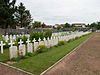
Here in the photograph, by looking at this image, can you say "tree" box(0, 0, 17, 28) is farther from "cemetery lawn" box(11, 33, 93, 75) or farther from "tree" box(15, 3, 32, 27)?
"cemetery lawn" box(11, 33, 93, 75)

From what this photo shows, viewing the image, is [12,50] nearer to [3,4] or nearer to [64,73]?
[64,73]

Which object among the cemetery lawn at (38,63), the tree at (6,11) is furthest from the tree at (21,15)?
the cemetery lawn at (38,63)

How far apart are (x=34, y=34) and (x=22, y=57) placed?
523cm

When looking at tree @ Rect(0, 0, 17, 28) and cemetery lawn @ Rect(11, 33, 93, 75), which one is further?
tree @ Rect(0, 0, 17, 28)

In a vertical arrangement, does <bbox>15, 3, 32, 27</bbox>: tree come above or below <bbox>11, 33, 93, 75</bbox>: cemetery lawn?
above

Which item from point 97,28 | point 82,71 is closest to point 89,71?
point 82,71

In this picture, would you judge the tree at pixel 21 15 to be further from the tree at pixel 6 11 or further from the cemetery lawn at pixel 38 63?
the cemetery lawn at pixel 38 63

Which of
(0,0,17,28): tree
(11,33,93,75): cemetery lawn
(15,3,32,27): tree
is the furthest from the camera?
(15,3,32,27): tree

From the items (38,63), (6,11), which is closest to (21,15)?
(6,11)

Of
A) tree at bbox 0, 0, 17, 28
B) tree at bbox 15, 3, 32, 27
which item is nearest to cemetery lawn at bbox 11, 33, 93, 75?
tree at bbox 0, 0, 17, 28

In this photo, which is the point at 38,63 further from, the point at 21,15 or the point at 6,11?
the point at 21,15

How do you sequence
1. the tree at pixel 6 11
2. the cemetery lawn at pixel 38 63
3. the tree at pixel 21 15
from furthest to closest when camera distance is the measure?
the tree at pixel 21 15 → the tree at pixel 6 11 → the cemetery lawn at pixel 38 63

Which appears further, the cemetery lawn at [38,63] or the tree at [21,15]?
the tree at [21,15]

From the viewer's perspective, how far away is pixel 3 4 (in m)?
22.7
